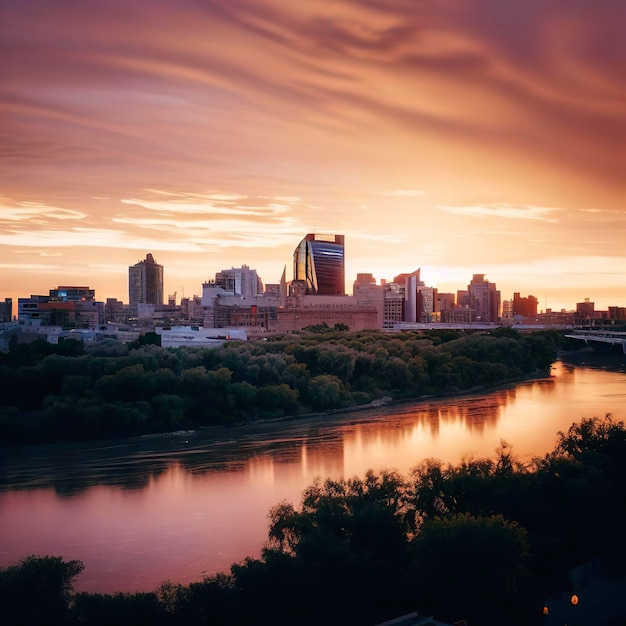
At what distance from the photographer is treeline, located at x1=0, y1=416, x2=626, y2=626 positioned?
4812mm

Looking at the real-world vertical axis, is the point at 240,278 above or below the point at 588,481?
above

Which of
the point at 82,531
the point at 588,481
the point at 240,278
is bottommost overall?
the point at 82,531

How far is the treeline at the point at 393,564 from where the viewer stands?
15.8ft

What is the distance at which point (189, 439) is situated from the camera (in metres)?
11.6

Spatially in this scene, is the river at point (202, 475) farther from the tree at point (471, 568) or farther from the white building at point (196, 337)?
the white building at point (196, 337)

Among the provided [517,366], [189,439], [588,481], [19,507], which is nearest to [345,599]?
[588,481]

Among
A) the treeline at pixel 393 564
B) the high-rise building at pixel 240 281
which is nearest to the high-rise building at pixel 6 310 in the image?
the high-rise building at pixel 240 281

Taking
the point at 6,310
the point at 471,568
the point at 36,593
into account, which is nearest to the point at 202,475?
the point at 36,593

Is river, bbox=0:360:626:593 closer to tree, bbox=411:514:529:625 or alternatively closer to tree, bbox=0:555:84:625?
tree, bbox=0:555:84:625

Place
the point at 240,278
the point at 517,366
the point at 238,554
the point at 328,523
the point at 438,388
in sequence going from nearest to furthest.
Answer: the point at 328,523, the point at 238,554, the point at 438,388, the point at 517,366, the point at 240,278

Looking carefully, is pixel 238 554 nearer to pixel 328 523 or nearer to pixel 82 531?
pixel 328 523

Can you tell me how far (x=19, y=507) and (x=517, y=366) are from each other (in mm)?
14595

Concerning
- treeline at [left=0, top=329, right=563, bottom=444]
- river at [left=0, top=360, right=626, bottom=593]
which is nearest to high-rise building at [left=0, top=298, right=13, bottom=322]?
treeline at [left=0, top=329, right=563, bottom=444]

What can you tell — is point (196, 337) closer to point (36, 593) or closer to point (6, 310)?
point (36, 593)
